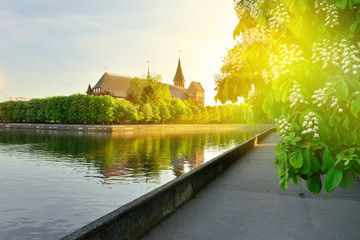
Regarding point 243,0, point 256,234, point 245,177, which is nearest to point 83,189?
point 245,177

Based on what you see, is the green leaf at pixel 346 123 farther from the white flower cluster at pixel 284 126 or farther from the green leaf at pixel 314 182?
the green leaf at pixel 314 182

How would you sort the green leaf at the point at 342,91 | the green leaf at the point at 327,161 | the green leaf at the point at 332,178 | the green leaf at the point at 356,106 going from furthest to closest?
the green leaf at the point at 327,161
the green leaf at the point at 332,178
the green leaf at the point at 342,91
the green leaf at the point at 356,106

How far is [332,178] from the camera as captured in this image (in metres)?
4.05

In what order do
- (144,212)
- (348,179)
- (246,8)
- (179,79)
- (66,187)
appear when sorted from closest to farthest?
1. (348,179)
2. (246,8)
3. (144,212)
4. (66,187)
5. (179,79)

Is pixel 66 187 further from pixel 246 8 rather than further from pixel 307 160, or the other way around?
pixel 307 160

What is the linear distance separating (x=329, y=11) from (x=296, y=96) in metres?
1.27

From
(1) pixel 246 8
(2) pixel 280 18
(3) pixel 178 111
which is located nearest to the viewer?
(2) pixel 280 18

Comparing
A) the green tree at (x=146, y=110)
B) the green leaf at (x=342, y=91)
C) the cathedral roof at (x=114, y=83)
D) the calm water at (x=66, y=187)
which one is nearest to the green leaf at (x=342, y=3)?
the green leaf at (x=342, y=91)

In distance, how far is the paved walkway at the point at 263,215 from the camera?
6473mm

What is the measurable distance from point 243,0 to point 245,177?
864cm

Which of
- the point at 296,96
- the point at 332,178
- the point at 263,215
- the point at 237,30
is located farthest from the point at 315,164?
the point at 263,215

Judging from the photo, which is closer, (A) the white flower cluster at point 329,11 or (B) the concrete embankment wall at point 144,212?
(A) the white flower cluster at point 329,11

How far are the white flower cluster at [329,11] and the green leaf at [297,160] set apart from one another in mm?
1828

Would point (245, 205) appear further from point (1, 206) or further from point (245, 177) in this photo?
point (1, 206)
